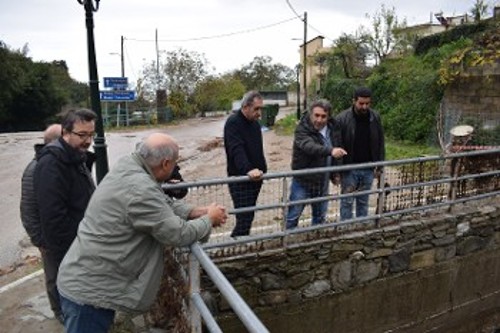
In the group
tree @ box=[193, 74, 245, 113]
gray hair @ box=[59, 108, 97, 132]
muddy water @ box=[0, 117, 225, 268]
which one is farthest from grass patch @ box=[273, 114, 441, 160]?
tree @ box=[193, 74, 245, 113]

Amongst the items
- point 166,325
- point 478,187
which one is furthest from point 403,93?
point 166,325

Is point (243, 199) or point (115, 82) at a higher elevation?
point (115, 82)

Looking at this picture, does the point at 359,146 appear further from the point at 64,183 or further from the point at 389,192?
the point at 64,183

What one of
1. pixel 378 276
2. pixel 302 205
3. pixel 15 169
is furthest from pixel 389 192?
pixel 15 169

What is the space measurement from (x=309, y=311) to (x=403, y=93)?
47.5ft

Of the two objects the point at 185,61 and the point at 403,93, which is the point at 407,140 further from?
the point at 185,61

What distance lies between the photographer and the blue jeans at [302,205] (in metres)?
4.93

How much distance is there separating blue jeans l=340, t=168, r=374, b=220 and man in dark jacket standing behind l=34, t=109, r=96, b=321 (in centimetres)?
296

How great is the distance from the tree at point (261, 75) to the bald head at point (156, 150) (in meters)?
62.6

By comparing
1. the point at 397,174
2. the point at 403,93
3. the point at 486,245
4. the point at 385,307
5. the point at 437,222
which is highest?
the point at 403,93

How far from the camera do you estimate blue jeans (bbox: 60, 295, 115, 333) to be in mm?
2580

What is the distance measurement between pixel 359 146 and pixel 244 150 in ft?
5.24

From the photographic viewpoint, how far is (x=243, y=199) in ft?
14.9

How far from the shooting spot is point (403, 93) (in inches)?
695
